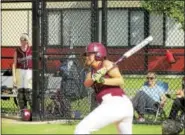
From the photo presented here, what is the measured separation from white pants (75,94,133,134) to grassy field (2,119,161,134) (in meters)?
2.55

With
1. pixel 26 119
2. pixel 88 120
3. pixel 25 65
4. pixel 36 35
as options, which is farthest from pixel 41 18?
pixel 88 120

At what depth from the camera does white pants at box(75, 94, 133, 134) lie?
20.5 ft

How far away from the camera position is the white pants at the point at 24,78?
35.3 feet

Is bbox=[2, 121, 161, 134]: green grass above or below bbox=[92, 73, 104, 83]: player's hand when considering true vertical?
below

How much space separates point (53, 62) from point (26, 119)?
44.8 inches

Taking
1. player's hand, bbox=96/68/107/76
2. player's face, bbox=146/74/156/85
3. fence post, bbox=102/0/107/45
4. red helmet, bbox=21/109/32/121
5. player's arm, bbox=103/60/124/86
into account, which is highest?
fence post, bbox=102/0/107/45

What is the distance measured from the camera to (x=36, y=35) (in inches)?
403

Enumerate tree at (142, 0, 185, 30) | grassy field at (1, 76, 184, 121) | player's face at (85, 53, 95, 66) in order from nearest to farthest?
1. player's face at (85, 53, 95, 66)
2. grassy field at (1, 76, 184, 121)
3. tree at (142, 0, 185, 30)

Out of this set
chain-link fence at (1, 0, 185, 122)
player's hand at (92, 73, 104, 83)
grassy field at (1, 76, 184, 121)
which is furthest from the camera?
grassy field at (1, 76, 184, 121)

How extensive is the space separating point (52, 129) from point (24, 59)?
1.83 metres

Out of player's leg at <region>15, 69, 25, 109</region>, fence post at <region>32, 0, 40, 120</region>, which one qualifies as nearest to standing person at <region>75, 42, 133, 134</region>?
fence post at <region>32, 0, 40, 120</region>

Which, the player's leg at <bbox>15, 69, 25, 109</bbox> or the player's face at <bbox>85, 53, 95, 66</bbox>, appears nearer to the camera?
the player's face at <bbox>85, 53, 95, 66</bbox>

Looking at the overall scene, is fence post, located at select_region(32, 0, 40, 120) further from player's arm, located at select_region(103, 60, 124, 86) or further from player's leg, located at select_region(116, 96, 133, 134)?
player's leg, located at select_region(116, 96, 133, 134)

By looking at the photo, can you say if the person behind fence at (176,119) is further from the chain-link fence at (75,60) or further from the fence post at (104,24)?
the fence post at (104,24)
